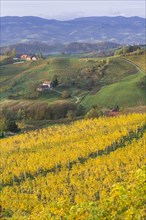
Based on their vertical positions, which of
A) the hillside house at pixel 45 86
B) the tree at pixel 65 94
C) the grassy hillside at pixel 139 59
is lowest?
the tree at pixel 65 94

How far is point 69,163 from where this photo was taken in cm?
5828

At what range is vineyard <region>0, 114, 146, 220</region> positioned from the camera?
4719 centimetres

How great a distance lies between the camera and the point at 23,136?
76.9 m

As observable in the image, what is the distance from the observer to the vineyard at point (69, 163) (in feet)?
155

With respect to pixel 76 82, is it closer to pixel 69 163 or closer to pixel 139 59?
pixel 139 59

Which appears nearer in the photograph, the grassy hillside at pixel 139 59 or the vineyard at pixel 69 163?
the vineyard at pixel 69 163

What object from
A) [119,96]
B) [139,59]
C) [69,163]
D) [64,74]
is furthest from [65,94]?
[69,163]

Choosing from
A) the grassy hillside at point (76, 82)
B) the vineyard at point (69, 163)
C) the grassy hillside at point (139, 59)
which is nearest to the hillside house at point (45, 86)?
the grassy hillside at point (76, 82)

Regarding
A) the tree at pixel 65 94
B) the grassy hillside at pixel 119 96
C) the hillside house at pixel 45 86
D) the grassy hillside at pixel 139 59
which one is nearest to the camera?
the grassy hillside at pixel 119 96

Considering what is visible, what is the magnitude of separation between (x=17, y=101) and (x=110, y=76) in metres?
43.1

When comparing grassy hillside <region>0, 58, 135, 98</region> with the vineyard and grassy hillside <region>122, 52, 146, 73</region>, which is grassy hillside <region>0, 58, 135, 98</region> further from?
the vineyard

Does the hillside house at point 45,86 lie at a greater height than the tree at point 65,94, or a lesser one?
greater

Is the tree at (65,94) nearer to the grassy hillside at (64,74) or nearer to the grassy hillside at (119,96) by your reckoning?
the grassy hillside at (64,74)

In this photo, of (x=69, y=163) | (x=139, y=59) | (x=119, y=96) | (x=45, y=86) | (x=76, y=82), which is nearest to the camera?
(x=69, y=163)
